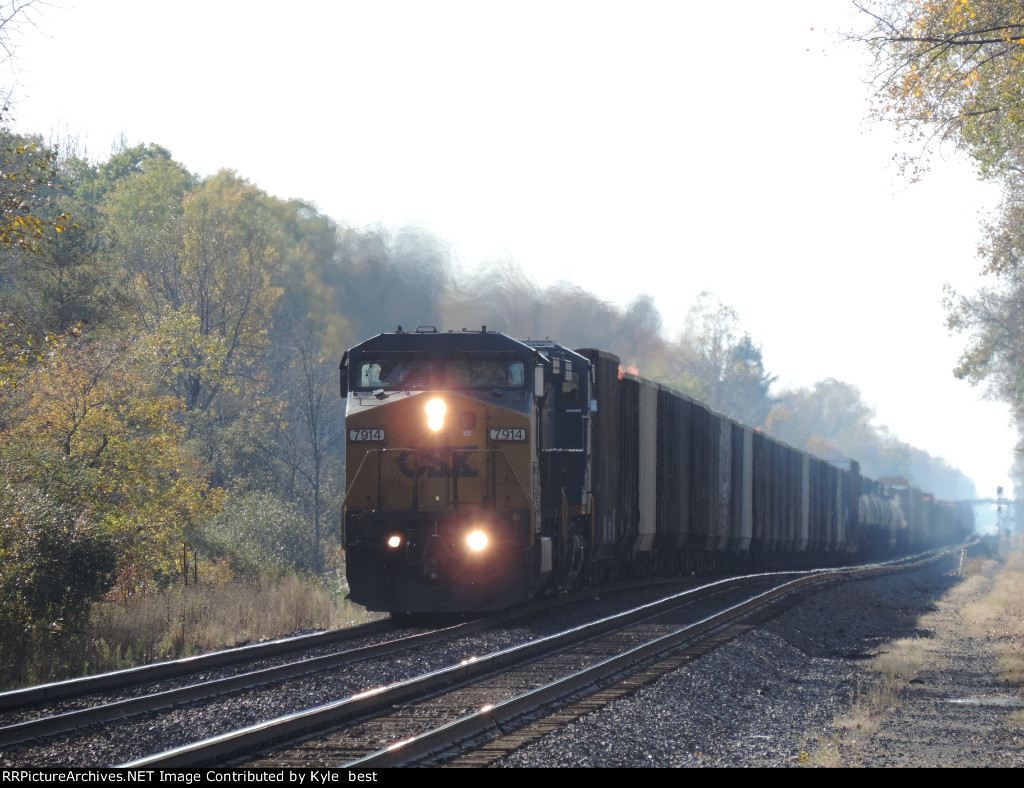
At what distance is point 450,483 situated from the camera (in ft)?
43.8

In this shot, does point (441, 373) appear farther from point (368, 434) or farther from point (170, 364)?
point (170, 364)

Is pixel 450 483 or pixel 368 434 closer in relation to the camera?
pixel 450 483

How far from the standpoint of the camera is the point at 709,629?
521 inches

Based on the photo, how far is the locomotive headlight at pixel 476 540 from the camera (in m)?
13.2

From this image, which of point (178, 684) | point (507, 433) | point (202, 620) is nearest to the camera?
point (178, 684)

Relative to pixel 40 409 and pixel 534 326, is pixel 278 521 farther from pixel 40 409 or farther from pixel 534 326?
pixel 534 326

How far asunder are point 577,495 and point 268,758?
9.47 m

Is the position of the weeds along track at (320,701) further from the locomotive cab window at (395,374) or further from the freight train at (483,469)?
the locomotive cab window at (395,374)

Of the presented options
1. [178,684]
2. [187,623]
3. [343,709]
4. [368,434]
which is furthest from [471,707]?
[187,623]

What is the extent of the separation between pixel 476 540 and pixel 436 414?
1.69 metres

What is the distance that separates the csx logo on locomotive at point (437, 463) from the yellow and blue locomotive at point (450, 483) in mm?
13

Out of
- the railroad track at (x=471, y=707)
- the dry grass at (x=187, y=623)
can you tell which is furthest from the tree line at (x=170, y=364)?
the railroad track at (x=471, y=707)

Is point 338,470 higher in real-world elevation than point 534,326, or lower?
lower
